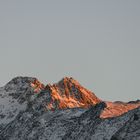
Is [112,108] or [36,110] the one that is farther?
[36,110]

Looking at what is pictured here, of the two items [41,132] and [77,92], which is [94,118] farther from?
[77,92]

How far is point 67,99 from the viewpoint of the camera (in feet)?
395

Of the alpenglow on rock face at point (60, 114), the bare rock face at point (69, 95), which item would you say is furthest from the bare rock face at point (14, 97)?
the bare rock face at point (69, 95)

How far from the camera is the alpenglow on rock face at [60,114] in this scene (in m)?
87.7

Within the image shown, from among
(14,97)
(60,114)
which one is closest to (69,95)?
(14,97)

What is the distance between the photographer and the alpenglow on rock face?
87.7 meters

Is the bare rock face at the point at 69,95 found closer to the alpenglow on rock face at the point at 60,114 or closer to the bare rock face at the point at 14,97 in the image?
the alpenglow on rock face at the point at 60,114

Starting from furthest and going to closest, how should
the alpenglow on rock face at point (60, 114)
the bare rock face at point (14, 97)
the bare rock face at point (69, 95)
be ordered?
the bare rock face at point (14, 97), the bare rock face at point (69, 95), the alpenglow on rock face at point (60, 114)

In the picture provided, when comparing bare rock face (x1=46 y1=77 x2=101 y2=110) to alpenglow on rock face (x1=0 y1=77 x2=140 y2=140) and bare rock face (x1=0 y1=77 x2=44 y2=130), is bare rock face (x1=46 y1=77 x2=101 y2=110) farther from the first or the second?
bare rock face (x1=0 y1=77 x2=44 y2=130)

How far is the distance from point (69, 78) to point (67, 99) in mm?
10951

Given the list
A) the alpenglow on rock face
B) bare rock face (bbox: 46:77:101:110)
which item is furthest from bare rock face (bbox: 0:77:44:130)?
bare rock face (bbox: 46:77:101:110)

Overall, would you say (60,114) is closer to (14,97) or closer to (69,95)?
(69,95)

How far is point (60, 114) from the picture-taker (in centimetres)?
10281

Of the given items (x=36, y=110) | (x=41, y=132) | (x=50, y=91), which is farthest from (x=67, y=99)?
(x=41, y=132)
